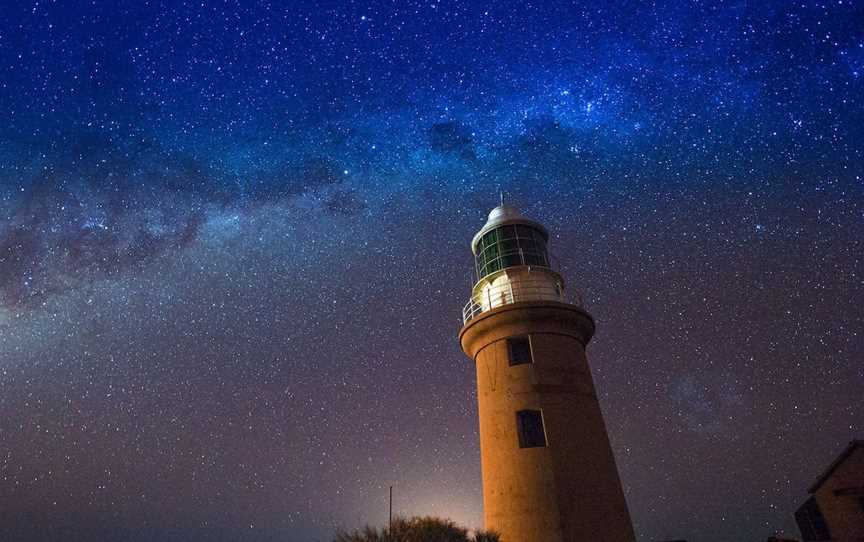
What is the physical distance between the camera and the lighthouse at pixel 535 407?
13656mm

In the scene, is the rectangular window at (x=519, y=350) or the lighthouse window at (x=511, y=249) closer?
the rectangular window at (x=519, y=350)

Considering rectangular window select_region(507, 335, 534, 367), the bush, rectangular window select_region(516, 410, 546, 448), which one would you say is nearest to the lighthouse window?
rectangular window select_region(507, 335, 534, 367)

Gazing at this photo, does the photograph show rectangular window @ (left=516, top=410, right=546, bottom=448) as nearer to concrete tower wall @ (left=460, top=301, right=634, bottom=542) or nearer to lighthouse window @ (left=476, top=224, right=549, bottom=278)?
concrete tower wall @ (left=460, top=301, right=634, bottom=542)

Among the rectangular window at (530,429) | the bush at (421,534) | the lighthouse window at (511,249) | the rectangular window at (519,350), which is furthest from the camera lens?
the lighthouse window at (511,249)

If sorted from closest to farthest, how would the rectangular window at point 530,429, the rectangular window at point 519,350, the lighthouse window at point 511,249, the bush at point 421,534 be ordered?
the bush at point 421,534, the rectangular window at point 530,429, the rectangular window at point 519,350, the lighthouse window at point 511,249

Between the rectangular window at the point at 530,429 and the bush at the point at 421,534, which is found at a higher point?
the rectangular window at the point at 530,429

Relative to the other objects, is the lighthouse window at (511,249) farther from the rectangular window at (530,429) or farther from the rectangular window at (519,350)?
the rectangular window at (530,429)

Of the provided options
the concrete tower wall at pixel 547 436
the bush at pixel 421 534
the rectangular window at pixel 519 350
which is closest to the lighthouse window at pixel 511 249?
the concrete tower wall at pixel 547 436

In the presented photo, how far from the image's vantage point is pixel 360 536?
11461 millimetres

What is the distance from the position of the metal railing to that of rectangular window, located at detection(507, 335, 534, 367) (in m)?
1.27

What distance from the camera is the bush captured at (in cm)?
1150

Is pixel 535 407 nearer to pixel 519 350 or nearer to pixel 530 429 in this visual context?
pixel 530 429

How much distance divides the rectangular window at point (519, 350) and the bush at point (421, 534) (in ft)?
16.4

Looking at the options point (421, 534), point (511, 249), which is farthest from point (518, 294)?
point (421, 534)
